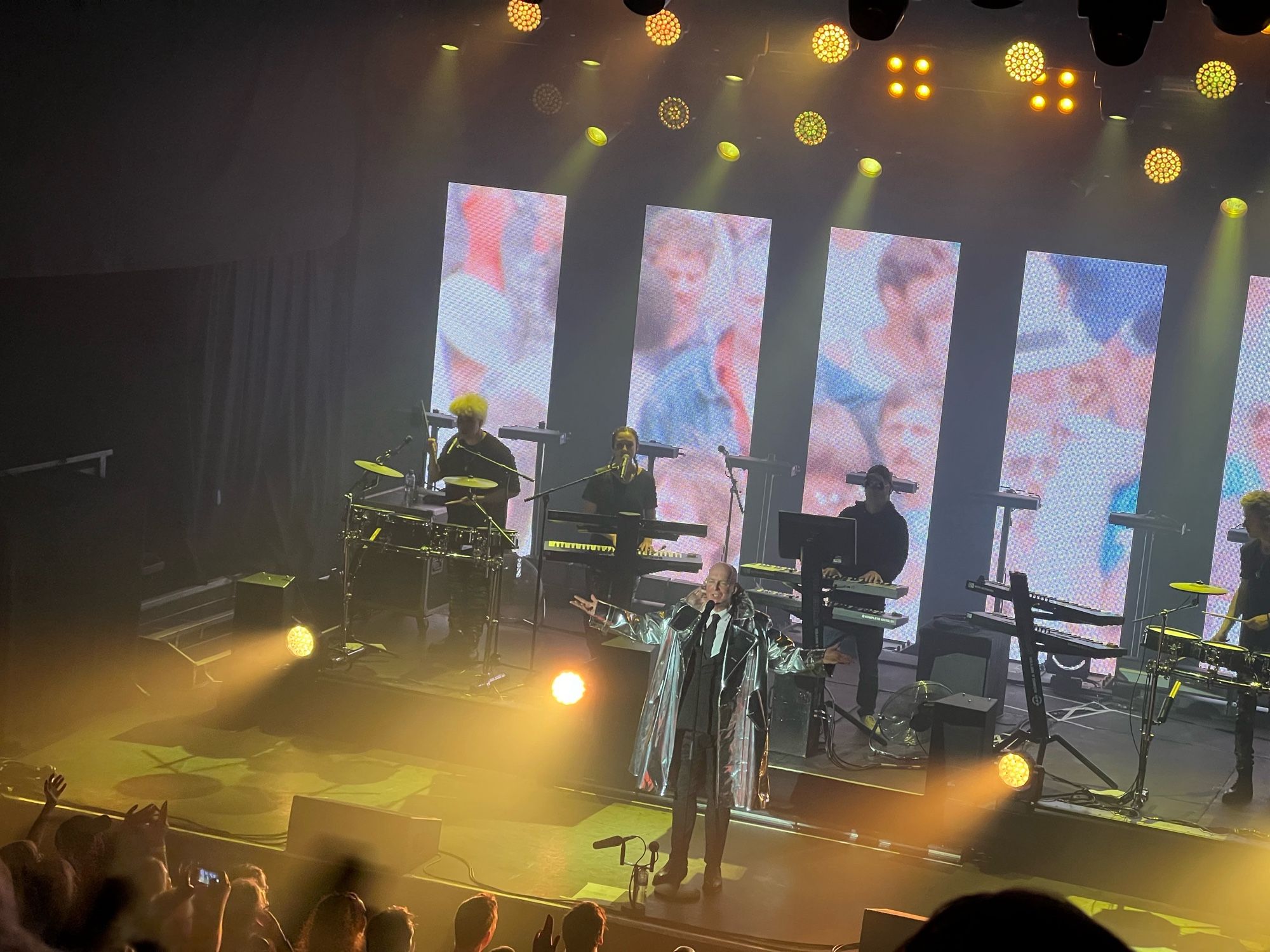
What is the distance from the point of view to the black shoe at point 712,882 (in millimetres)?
6750

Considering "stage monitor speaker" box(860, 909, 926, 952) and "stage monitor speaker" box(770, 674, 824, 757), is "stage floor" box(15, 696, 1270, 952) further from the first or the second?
"stage monitor speaker" box(860, 909, 926, 952)

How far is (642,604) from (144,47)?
6.06 metres

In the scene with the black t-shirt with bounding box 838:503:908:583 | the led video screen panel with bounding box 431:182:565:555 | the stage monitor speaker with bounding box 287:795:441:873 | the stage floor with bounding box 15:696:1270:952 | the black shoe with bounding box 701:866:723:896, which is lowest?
the stage floor with bounding box 15:696:1270:952

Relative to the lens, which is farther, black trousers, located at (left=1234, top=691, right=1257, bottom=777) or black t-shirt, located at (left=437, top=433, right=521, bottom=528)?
black t-shirt, located at (left=437, top=433, right=521, bottom=528)

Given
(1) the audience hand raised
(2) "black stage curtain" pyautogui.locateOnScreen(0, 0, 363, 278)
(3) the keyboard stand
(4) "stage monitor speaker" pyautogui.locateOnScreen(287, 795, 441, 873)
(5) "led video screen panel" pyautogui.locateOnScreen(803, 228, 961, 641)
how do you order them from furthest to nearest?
(5) "led video screen panel" pyautogui.locateOnScreen(803, 228, 961, 641), (3) the keyboard stand, (2) "black stage curtain" pyautogui.locateOnScreen(0, 0, 363, 278), (4) "stage monitor speaker" pyautogui.locateOnScreen(287, 795, 441, 873), (1) the audience hand raised

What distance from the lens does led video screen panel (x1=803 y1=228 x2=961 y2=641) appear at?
11836 millimetres

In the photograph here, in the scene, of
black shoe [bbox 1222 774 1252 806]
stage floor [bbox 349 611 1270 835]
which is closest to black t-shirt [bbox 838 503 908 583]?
stage floor [bbox 349 611 1270 835]

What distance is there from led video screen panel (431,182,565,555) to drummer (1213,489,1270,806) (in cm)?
624

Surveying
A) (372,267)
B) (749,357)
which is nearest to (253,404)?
(372,267)

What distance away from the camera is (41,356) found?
27.0ft

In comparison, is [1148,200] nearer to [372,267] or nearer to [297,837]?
[372,267]

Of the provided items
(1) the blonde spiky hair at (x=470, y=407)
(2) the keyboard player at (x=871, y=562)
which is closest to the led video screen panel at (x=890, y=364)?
(2) the keyboard player at (x=871, y=562)

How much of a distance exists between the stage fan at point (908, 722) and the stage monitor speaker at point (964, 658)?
32 cm

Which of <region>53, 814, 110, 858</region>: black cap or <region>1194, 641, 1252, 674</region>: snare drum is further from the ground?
<region>1194, 641, 1252, 674</region>: snare drum
